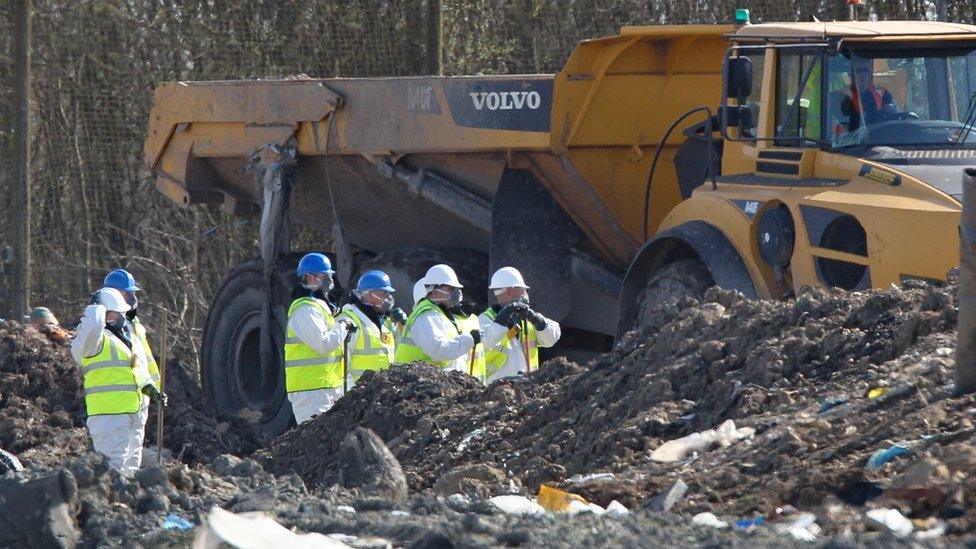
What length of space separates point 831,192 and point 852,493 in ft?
10.5

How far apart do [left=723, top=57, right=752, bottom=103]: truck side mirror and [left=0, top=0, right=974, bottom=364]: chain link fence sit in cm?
610

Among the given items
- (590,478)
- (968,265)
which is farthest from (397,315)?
(968,265)

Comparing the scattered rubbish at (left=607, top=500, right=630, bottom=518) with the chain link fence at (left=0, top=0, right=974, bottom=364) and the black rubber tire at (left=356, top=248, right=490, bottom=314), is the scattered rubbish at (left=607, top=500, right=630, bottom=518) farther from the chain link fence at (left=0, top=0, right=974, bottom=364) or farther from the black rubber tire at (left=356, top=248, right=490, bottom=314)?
the chain link fence at (left=0, top=0, right=974, bottom=364)

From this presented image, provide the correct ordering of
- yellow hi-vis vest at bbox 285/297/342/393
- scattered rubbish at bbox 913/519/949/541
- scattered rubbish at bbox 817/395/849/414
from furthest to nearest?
yellow hi-vis vest at bbox 285/297/342/393 → scattered rubbish at bbox 817/395/849/414 → scattered rubbish at bbox 913/519/949/541

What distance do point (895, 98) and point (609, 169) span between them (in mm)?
2328

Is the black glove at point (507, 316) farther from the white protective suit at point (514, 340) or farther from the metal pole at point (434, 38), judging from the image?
the metal pole at point (434, 38)

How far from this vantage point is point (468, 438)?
870 cm

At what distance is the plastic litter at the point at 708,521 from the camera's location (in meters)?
5.41

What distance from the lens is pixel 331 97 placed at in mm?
11953

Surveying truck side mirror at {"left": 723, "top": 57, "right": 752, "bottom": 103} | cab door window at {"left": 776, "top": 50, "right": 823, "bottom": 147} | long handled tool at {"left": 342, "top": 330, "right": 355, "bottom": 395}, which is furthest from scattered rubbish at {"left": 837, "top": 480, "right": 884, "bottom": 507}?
long handled tool at {"left": 342, "top": 330, "right": 355, "bottom": 395}

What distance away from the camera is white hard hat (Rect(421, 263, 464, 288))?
10.8 meters

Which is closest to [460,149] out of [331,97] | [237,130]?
[331,97]

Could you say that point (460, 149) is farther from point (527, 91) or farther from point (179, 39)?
point (179, 39)

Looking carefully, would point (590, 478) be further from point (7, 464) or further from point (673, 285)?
point (673, 285)
